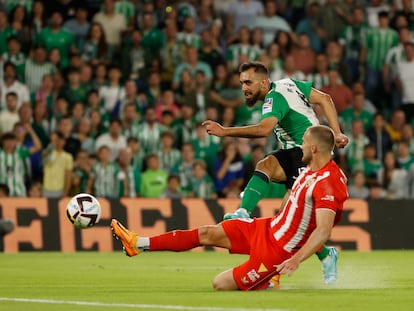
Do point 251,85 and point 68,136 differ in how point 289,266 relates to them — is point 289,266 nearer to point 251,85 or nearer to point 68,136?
point 251,85

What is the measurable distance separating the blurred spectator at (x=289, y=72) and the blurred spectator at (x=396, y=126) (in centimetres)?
185

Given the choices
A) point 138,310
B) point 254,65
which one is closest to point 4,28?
point 254,65

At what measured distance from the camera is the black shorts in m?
11.8

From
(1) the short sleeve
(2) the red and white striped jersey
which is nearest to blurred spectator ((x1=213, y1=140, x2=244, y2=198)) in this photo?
(1) the short sleeve

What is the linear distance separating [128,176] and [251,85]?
320 inches

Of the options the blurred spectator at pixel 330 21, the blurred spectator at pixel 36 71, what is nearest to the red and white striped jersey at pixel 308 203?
the blurred spectator at pixel 36 71

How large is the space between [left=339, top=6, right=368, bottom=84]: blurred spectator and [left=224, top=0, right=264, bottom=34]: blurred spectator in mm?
1750

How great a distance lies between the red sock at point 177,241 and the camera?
10000 mm

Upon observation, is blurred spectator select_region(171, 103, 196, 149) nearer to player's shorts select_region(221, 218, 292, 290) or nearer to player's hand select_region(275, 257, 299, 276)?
player's shorts select_region(221, 218, 292, 290)

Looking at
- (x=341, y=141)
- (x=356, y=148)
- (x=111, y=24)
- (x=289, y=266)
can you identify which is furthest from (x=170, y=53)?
(x=289, y=266)

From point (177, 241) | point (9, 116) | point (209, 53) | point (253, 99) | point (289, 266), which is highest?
point (209, 53)

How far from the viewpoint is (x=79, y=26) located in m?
21.5

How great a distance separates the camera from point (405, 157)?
20250 millimetres

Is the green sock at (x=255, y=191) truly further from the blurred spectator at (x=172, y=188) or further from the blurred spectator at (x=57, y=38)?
the blurred spectator at (x=57, y=38)
